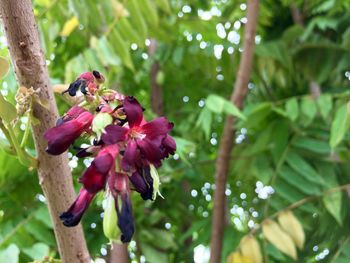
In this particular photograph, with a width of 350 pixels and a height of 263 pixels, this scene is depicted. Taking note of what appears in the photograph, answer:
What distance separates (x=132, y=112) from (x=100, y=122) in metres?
0.03

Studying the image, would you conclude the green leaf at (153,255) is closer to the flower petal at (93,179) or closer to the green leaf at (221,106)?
the green leaf at (221,106)

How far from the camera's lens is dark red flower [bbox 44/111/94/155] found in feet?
1.65

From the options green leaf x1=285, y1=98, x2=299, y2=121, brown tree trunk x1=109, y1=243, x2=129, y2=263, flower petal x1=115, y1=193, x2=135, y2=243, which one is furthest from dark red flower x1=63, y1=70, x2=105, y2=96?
green leaf x1=285, y1=98, x2=299, y2=121

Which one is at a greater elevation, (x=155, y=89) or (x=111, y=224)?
(x=111, y=224)

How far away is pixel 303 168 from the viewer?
1468 millimetres

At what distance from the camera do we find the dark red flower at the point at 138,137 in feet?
1.59

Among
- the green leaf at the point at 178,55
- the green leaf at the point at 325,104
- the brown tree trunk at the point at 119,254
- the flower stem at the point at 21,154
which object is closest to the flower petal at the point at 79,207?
the flower stem at the point at 21,154

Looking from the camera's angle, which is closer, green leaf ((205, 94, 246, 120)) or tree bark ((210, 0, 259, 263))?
green leaf ((205, 94, 246, 120))

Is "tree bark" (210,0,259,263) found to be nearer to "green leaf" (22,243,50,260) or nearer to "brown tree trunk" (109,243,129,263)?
"brown tree trunk" (109,243,129,263)

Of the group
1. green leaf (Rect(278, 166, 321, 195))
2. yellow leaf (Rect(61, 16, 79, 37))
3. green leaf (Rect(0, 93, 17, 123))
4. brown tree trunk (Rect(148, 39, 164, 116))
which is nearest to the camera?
green leaf (Rect(0, 93, 17, 123))

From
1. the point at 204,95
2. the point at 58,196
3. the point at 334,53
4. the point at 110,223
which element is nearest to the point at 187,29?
the point at 204,95

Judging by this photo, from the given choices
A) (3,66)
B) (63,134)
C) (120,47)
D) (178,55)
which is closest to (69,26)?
(120,47)

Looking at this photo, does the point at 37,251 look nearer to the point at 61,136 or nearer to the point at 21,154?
the point at 21,154

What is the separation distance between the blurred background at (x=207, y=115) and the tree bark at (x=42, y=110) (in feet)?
1.44
